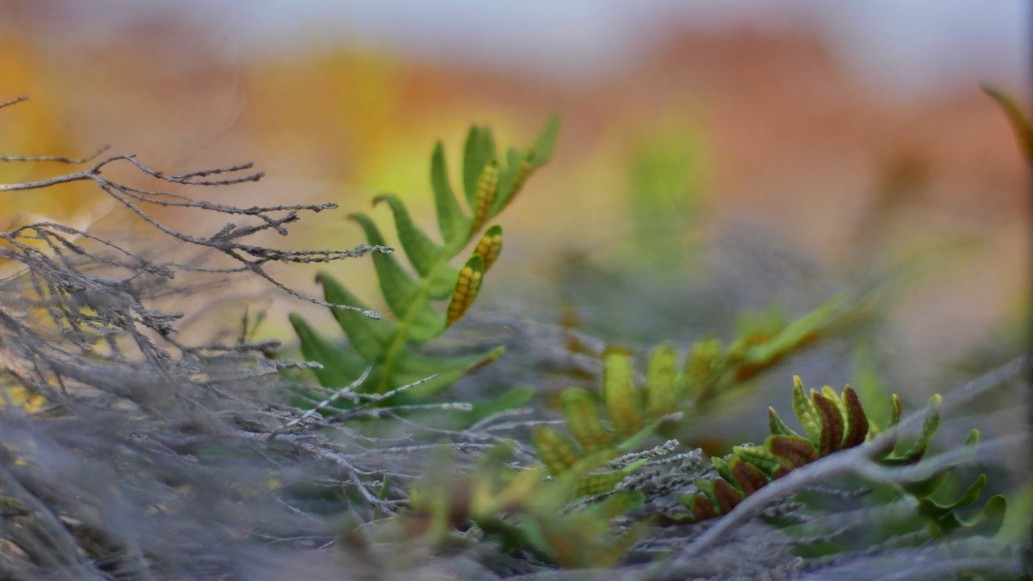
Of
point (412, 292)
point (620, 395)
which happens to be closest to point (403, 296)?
point (412, 292)

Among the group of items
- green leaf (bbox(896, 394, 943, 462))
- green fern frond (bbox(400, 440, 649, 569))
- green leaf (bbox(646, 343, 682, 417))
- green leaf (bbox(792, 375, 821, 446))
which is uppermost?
green leaf (bbox(646, 343, 682, 417))

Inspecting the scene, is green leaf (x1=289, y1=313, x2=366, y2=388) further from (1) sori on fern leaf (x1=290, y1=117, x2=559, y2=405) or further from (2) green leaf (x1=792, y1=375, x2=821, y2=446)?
(2) green leaf (x1=792, y1=375, x2=821, y2=446)

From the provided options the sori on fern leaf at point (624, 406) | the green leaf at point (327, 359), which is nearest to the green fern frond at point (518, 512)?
the sori on fern leaf at point (624, 406)

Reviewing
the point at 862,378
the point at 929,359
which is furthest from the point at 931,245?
the point at 862,378

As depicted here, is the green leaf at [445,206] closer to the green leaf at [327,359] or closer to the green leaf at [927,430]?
the green leaf at [327,359]

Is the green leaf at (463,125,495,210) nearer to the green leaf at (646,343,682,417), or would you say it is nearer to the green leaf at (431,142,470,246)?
the green leaf at (431,142,470,246)

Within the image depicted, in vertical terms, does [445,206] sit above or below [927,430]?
above

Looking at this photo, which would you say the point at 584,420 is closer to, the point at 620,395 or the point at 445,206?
the point at 620,395

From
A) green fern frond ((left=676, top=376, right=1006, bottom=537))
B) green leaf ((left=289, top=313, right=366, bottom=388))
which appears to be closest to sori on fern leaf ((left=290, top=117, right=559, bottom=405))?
green leaf ((left=289, top=313, right=366, bottom=388))

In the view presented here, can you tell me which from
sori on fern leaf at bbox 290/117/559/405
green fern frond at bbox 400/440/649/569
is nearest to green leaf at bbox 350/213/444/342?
sori on fern leaf at bbox 290/117/559/405

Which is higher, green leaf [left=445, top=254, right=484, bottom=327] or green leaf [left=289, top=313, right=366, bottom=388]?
green leaf [left=445, top=254, right=484, bottom=327]

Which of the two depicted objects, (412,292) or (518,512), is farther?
(412,292)

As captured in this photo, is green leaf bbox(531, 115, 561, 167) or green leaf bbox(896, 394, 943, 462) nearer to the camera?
green leaf bbox(896, 394, 943, 462)
